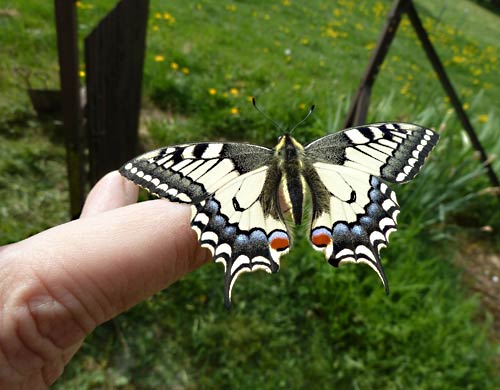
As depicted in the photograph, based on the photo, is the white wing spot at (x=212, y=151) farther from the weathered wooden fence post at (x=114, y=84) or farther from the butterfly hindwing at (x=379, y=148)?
the weathered wooden fence post at (x=114, y=84)

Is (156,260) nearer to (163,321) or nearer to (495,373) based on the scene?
(163,321)

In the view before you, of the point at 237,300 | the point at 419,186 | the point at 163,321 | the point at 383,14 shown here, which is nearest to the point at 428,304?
the point at 419,186

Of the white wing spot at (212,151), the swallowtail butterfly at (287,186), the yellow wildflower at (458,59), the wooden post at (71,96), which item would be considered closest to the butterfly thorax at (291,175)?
the swallowtail butterfly at (287,186)

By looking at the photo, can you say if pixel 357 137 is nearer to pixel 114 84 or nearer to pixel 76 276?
pixel 76 276

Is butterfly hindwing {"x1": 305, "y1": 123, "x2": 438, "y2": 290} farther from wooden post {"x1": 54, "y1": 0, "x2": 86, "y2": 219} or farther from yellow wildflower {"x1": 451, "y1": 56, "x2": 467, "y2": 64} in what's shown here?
yellow wildflower {"x1": 451, "y1": 56, "x2": 467, "y2": 64}

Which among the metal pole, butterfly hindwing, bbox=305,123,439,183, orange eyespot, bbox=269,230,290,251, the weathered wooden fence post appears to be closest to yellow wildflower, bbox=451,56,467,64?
the metal pole

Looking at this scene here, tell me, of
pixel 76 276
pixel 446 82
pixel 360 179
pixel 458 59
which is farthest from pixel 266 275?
pixel 458 59
